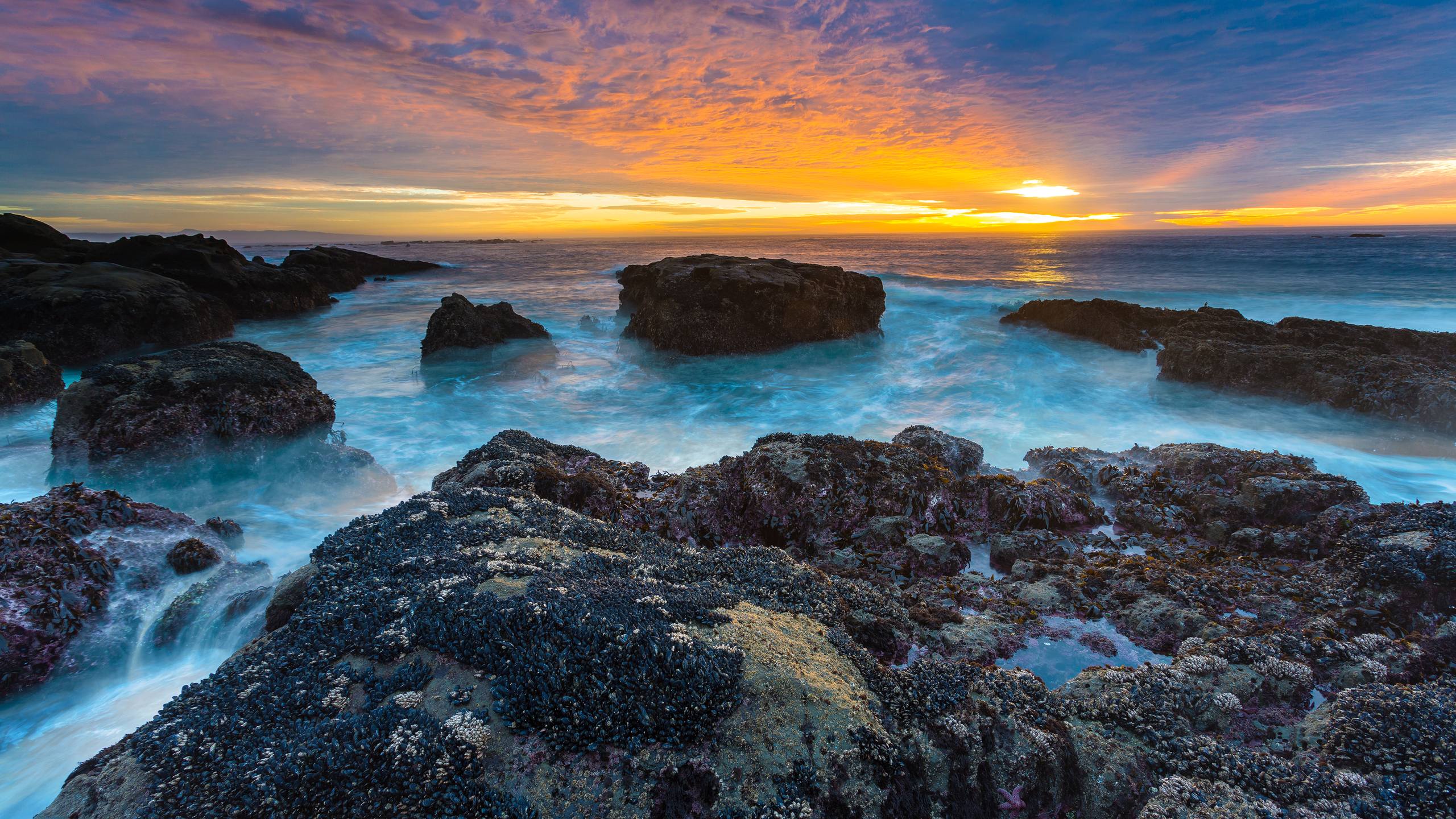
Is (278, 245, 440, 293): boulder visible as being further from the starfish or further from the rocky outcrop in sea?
the starfish

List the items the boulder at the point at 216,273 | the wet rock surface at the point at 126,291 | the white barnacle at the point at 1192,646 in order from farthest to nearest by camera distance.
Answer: the boulder at the point at 216,273, the wet rock surface at the point at 126,291, the white barnacle at the point at 1192,646

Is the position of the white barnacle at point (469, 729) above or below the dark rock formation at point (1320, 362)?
below

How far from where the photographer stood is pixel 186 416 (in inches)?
414

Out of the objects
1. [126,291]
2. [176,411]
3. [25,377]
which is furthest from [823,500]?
[126,291]

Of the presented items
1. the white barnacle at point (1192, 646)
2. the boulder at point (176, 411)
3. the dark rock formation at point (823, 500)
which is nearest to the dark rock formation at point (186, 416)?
the boulder at point (176, 411)

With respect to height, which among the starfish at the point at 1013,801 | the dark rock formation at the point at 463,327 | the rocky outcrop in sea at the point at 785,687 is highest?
the dark rock formation at the point at 463,327

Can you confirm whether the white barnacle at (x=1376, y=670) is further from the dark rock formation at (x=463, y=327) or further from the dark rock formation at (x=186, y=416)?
the dark rock formation at (x=463, y=327)

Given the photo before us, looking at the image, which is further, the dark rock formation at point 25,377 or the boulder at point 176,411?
the dark rock formation at point 25,377

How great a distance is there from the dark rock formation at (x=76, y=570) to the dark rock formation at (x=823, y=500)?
317 centimetres

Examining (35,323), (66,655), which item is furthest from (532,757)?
(35,323)

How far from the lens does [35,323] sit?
704 inches

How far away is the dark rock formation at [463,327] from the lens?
2156cm

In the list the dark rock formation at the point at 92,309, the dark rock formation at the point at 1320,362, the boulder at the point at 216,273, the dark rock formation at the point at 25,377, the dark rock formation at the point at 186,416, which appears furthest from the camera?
the boulder at the point at 216,273

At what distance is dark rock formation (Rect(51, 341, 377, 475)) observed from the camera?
32.8 ft
